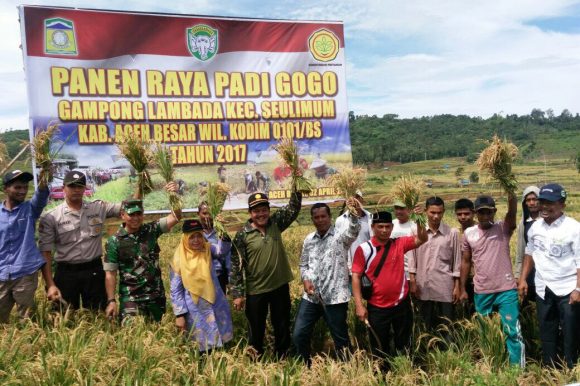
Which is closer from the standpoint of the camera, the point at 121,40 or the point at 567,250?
the point at 567,250

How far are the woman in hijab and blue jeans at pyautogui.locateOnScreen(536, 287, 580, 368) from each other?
2.67 metres

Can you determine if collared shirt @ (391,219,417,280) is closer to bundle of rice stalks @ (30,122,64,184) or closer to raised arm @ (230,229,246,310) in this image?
raised arm @ (230,229,246,310)

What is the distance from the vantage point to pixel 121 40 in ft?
23.6

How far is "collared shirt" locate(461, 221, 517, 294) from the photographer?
156 inches

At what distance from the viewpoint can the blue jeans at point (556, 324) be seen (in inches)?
141

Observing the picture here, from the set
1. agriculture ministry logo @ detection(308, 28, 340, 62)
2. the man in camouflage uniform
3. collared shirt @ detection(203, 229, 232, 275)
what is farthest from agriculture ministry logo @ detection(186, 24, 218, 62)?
the man in camouflage uniform

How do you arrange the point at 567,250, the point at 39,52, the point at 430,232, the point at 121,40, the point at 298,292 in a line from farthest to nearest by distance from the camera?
1. the point at 121,40
2. the point at 39,52
3. the point at 298,292
4. the point at 430,232
5. the point at 567,250

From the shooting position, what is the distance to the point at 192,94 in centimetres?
759

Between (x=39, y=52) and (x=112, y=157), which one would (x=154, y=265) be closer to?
(x=112, y=157)

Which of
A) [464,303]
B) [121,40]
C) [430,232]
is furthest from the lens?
[121,40]

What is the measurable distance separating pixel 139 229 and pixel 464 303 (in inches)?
125

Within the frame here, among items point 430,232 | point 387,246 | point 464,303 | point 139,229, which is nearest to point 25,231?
point 139,229

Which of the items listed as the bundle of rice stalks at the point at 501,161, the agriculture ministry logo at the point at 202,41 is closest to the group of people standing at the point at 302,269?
the bundle of rice stalks at the point at 501,161

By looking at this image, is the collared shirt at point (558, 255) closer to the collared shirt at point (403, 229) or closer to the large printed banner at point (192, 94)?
the collared shirt at point (403, 229)
